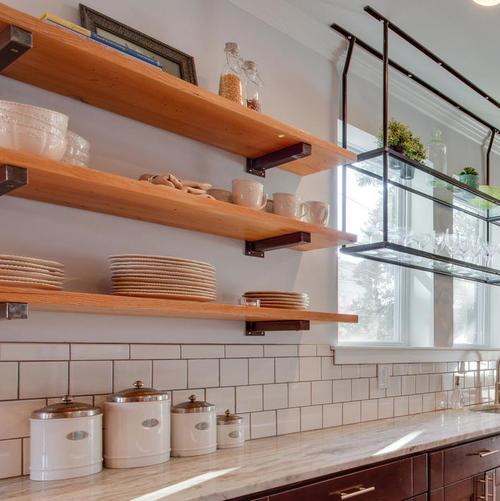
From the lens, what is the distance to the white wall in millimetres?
1735

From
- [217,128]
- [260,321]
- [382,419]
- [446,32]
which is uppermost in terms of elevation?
[446,32]

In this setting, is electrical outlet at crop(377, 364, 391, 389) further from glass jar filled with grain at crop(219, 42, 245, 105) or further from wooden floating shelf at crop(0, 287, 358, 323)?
glass jar filled with grain at crop(219, 42, 245, 105)

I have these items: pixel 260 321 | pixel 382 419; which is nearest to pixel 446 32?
pixel 260 321

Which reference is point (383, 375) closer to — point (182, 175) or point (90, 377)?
point (182, 175)

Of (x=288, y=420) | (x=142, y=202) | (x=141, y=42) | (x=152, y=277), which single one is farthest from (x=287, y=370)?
(x=141, y=42)

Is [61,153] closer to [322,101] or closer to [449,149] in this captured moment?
[322,101]

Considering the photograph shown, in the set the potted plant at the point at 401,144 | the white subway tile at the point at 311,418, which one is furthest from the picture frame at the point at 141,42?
the white subway tile at the point at 311,418

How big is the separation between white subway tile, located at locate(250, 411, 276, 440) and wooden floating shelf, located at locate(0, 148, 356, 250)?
699 millimetres

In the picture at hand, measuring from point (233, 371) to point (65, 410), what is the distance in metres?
0.77

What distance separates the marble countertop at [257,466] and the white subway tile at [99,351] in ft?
1.15

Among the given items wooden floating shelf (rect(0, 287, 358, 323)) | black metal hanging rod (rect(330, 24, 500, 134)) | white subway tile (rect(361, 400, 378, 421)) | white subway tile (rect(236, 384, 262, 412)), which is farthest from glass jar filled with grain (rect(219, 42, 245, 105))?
white subway tile (rect(361, 400, 378, 421))

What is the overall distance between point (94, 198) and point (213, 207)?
36 cm

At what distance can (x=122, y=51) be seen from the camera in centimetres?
170

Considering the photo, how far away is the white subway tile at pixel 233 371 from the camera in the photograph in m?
2.16
